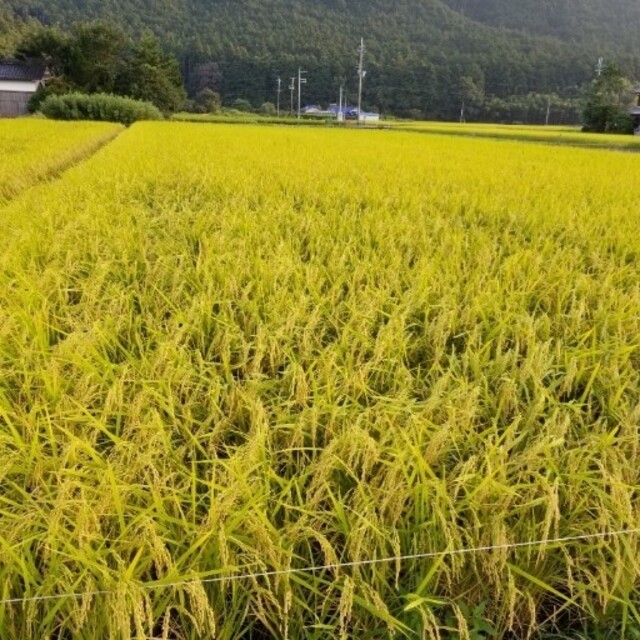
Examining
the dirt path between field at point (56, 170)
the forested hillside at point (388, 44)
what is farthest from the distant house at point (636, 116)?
the dirt path between field at point (56, 170)

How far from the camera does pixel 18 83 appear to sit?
35.8 m

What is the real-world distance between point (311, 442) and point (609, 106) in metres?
34.6

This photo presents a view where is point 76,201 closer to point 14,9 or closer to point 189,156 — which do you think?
point 189,156

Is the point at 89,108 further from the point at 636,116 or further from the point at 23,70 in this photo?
the point at 636,116

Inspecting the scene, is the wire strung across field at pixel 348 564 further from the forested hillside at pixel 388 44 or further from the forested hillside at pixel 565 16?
the forested hillside at pixel 565 16

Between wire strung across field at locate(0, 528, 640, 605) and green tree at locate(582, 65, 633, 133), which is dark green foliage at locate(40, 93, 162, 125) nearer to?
green tree at locate(582, 65, 633, 133)

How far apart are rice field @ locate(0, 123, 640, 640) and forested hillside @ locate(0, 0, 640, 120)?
5961cm

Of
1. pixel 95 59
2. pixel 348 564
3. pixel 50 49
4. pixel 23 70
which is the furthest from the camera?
pixel 50 49

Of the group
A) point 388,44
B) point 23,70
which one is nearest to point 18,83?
point 23,70

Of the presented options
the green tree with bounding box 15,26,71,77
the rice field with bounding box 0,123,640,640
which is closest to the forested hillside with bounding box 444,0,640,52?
the green tree with bounding box 15,26,71,77

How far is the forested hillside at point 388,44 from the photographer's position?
203ft

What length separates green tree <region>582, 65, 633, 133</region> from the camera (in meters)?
30.3

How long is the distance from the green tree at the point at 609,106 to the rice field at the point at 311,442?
31814mm

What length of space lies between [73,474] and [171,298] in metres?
1.11
